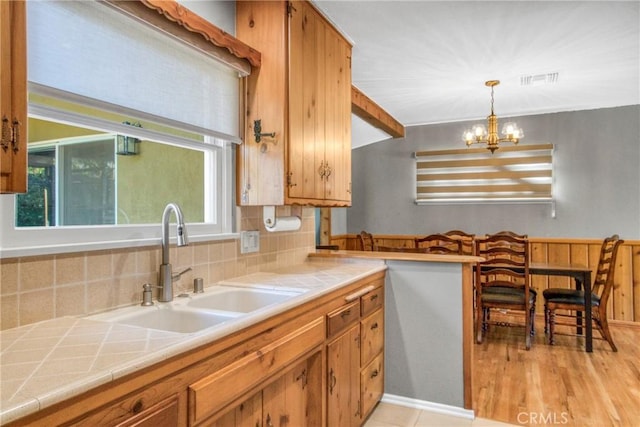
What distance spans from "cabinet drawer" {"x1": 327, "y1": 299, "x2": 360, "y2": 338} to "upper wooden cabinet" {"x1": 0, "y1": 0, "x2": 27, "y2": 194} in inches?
50.2

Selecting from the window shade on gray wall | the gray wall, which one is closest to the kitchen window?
the window shade on gray wall

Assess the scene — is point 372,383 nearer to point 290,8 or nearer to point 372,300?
point 372,300

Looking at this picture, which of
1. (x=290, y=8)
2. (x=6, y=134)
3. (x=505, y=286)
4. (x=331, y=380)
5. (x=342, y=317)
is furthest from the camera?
(x=505, y=286)

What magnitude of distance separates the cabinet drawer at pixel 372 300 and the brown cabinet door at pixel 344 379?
Answer: 14 cm

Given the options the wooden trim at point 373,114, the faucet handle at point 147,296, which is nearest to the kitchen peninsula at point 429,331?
the faucet handle at point 147,296

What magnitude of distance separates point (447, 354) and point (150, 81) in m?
2.14

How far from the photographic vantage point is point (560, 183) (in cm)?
454

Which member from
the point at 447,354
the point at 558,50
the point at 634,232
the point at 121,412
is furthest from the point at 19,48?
the point at 634,232

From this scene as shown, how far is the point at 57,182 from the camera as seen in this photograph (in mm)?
1440

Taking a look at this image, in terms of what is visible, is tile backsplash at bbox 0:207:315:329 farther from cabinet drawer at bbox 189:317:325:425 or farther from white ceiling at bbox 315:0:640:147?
white ceiling at bbox 315:0:640:147


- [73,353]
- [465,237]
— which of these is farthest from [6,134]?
[465,237]

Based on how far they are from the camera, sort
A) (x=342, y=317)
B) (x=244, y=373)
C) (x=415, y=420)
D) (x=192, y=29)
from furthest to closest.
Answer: (x=415, y=420)
(x=342, y=317)
(x=192, y=29)
(x=244, y=373)

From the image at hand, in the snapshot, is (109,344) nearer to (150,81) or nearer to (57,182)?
(57,182)

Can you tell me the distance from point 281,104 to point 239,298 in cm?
97
